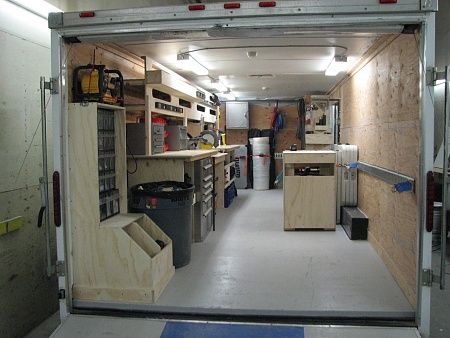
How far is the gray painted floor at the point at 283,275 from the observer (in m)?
2.84

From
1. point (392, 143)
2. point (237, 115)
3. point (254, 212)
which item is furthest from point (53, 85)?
point (237, 115)

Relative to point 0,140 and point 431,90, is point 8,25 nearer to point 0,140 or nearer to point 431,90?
point 0,140

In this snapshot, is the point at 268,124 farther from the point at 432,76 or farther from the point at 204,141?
the point at 432,76

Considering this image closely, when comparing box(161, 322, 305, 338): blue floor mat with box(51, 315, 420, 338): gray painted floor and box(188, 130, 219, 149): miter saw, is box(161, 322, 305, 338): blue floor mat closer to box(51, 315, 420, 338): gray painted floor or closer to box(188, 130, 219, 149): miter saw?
box(51, 315, 420, 338): gray painted floor

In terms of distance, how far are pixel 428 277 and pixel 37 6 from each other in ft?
10.9

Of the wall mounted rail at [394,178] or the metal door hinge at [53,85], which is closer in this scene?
the metal door hinge at [53,85]

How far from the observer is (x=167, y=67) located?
536 cm

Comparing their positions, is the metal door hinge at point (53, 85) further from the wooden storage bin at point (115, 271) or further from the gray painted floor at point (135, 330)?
the gray painted floor at point (135, 330)

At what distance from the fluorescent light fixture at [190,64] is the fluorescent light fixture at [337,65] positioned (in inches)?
68.1

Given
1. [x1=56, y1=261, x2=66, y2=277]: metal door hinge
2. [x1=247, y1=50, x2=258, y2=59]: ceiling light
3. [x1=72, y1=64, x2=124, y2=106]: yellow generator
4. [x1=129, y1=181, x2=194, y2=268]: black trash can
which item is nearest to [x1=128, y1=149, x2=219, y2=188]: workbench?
A: [x1=129, y1=181, x2=194, y2=268]: black trash can

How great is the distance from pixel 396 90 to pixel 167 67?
304 cm

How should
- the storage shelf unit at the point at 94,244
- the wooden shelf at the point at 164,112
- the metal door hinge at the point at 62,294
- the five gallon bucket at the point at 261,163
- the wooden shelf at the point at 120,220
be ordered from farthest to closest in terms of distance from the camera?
1. the five gallon bucket at the point at 261,163
2. the wooden shelf at the point at 164,112
3. the wooden shelf at the point at 120,220
4. the storage shelf unit at the point at 94,244
5. the metal door hinge at the point at 62,294

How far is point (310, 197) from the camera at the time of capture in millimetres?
5227

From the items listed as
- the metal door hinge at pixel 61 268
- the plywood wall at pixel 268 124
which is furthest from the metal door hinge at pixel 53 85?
the plywood wall at pixel 268 124
